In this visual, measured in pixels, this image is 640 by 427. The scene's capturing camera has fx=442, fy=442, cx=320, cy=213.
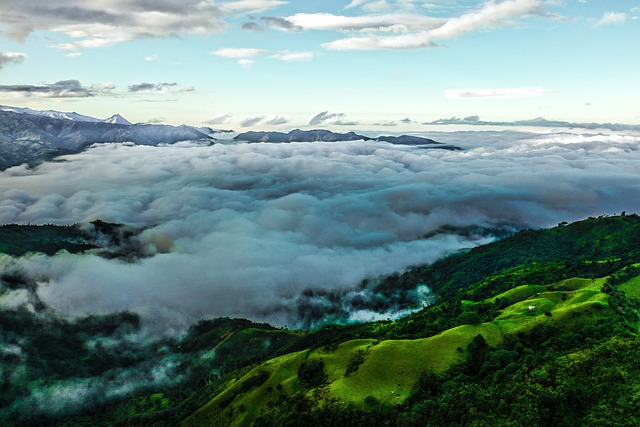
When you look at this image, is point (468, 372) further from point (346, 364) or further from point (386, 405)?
point (346, 364)

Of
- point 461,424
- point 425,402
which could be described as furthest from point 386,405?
point 461,424

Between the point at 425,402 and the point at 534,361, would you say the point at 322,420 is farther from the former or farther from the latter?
the point at 534,361

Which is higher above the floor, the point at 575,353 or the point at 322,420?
the point at 575,353

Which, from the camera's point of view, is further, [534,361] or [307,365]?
[307,365]

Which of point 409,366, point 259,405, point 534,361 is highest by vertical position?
point 534,361

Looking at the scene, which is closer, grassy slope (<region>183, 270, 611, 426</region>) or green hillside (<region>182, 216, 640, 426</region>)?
green hillside (<region>182, 216, 640, 426</region>)

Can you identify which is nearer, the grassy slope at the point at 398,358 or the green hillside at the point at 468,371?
the green hillside at the point at 468,371

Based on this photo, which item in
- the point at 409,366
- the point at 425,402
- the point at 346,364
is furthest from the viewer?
the point at 346,364

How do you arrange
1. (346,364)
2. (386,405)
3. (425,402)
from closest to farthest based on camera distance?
(425,402), (386,405), (346,364)

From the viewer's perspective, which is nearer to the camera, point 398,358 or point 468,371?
point 468,371

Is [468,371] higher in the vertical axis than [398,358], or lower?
higher
